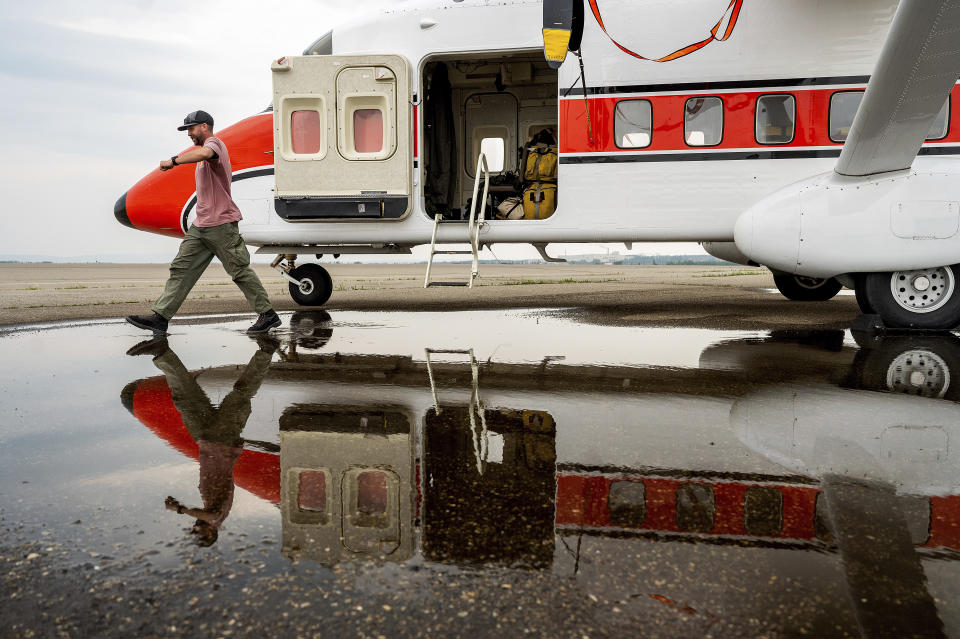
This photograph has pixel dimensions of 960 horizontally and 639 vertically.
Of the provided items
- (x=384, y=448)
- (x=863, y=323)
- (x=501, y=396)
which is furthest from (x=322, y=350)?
(x=863, y=323)

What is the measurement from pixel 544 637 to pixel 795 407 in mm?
2393

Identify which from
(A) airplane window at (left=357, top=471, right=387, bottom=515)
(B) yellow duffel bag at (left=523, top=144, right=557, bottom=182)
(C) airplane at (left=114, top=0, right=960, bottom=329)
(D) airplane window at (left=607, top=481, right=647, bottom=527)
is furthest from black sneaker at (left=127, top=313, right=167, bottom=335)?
(D) airplane window at (left=607, top=481, right=647, bottom=527)

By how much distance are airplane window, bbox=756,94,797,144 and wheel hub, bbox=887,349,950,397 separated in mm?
2828

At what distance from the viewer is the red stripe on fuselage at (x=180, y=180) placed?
809 centimetres

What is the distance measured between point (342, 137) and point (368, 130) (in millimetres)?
308

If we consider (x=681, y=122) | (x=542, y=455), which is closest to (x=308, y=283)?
(x=681, y=122)

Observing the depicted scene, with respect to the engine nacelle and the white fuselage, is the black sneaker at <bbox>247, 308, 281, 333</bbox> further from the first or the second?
the engine nacelle

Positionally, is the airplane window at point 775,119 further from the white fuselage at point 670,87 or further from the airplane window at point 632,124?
the airplane window at point 632,124

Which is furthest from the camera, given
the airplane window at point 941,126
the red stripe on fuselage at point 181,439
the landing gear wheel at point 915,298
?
the airplane window at point 941,126

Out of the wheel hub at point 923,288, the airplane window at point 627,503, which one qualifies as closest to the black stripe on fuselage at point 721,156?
the wheel hub at point 923,288

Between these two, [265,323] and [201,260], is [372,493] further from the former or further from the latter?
[201,260]

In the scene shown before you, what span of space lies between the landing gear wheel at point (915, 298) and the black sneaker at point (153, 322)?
6286 millimetres

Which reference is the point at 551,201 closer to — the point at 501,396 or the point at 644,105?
the point at 644,105

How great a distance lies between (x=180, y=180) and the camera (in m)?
8.19
